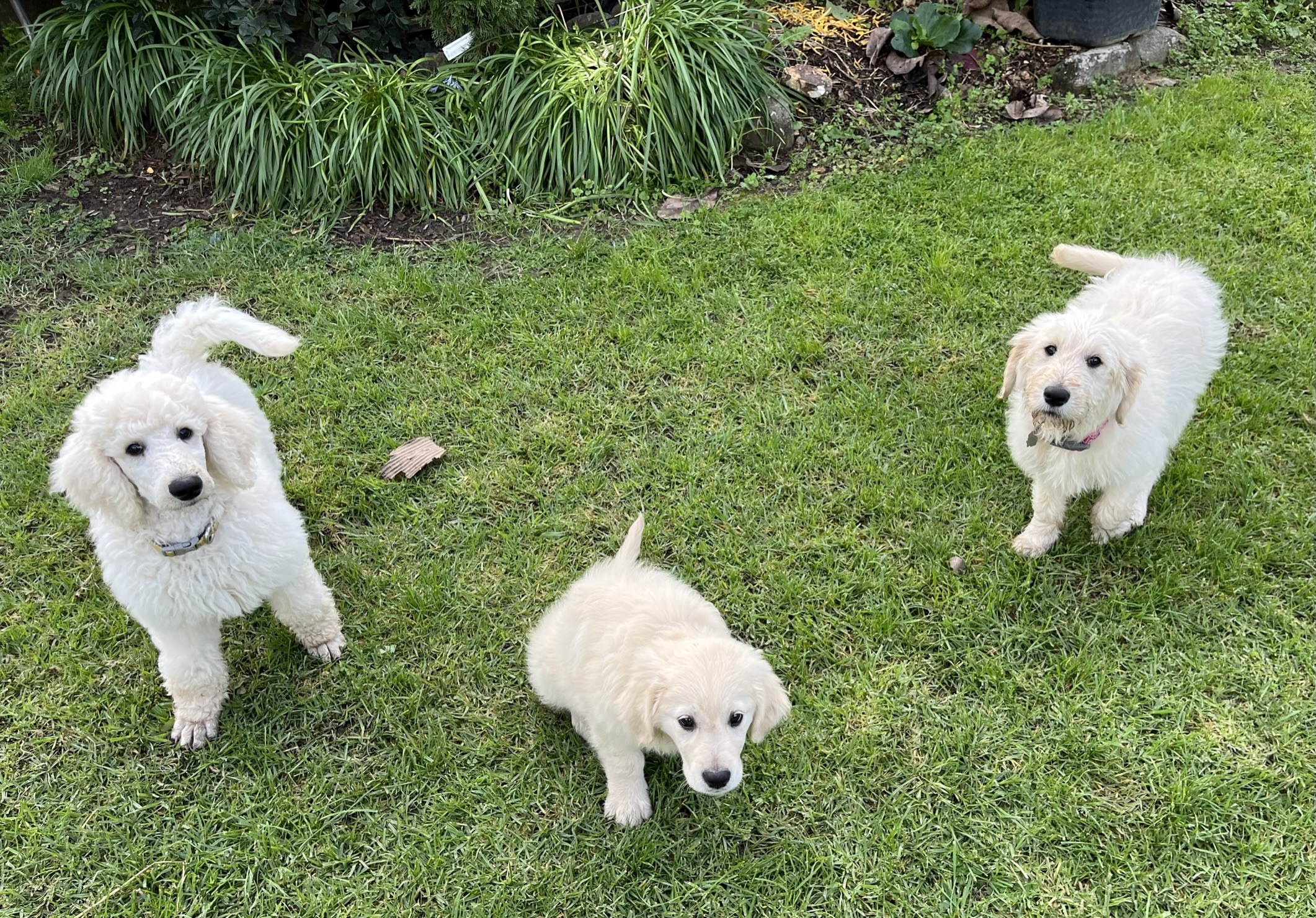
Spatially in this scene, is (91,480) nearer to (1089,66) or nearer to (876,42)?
(876,42)

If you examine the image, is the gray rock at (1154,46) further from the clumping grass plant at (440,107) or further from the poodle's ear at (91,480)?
the poodle's ear at (91,480)

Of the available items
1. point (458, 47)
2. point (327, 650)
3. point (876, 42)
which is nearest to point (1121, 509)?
point (327, 650)

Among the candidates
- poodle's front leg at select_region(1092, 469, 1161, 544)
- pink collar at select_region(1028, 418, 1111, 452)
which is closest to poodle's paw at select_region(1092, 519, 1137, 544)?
poodle's front leg at select_region(1092, 469, 1161, 544)

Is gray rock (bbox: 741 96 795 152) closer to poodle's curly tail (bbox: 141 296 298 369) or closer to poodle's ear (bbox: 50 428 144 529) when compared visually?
poodle's curly tail (bbox: 141 296 298 369)

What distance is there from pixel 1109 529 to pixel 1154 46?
454 centimetres

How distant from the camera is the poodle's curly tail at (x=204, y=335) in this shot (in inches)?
113

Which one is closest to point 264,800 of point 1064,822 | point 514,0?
point 1064,822

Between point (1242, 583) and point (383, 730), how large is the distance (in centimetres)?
342

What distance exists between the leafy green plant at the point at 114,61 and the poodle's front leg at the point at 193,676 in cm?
421

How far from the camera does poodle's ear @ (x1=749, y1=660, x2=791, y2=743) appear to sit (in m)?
2.24

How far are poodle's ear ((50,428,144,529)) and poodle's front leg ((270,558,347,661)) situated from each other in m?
0.65

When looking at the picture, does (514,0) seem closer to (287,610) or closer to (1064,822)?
(287,610)

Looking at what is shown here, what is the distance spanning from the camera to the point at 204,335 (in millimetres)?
2895

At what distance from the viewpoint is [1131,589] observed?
10.5ft
